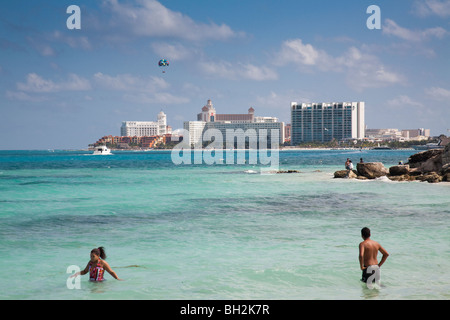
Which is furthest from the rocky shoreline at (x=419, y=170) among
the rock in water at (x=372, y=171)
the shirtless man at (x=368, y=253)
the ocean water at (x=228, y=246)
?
the shirtless man at (x=368, y=253)

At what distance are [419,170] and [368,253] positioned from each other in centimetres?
3630

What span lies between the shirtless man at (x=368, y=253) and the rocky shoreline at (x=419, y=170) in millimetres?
30155

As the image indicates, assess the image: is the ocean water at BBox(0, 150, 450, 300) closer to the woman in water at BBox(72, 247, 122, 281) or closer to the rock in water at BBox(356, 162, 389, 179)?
the woman in water at BBox(72, 247, 122, 281)

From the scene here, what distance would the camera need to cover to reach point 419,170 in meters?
43.8

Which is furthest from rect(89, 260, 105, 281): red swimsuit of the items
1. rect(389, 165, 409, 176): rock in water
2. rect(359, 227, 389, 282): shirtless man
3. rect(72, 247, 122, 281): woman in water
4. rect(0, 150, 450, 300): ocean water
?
rect(389, 165, 409, 176): rock in water

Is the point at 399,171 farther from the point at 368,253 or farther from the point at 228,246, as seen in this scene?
the point at 368,253

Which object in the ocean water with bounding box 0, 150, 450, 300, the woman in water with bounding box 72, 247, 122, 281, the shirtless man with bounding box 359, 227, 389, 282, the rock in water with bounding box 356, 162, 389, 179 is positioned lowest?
the ocean water with bounding box 0, 150, 450, 300

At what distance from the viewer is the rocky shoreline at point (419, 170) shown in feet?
128

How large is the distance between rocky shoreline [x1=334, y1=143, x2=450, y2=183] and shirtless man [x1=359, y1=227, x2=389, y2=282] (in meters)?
30.2

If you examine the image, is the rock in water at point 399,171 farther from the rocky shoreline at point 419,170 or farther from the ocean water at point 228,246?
the ocean water at point 228,246

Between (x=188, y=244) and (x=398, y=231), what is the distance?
25.8ft

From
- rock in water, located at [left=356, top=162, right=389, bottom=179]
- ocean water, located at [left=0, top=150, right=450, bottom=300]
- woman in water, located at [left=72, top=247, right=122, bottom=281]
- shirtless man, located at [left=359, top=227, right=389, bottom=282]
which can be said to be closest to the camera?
shirtless man, located at [left=359, top=227, right=389, bottom=282]

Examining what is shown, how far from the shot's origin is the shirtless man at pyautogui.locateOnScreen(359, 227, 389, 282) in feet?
34.6
